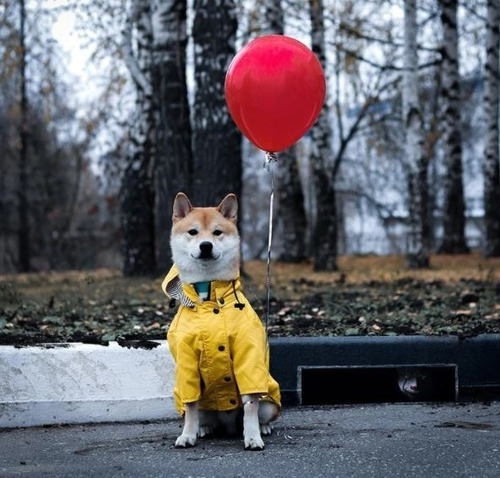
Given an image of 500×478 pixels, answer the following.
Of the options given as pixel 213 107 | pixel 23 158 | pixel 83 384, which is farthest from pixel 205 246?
pixel 23 158

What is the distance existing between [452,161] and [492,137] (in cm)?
127

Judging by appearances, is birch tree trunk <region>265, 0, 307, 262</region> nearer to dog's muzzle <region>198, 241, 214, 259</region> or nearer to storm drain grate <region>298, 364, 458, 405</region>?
storm drain grate <region>298, 364, 458, 405</region>

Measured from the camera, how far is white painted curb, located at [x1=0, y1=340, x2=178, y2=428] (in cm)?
580

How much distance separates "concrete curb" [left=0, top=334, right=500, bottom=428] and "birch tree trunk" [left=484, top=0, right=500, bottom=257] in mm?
13911

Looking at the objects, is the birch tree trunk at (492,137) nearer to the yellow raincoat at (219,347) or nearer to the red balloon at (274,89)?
the red balloon at (274,89)

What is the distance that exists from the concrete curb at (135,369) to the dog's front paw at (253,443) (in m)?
1.23

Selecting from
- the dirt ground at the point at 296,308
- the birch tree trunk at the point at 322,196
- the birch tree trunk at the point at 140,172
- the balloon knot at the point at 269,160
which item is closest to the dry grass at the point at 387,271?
the dirt ground at the point at 296,308

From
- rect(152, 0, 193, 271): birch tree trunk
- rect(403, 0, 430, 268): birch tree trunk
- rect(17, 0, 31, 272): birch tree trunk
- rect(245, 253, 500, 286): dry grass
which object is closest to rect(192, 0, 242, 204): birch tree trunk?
rect(152, 0, 193, 271): birch tree trunk

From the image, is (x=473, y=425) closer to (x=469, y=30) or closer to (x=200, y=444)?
(x=200, y=444)

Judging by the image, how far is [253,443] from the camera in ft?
15.9

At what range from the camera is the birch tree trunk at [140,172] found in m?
15.3

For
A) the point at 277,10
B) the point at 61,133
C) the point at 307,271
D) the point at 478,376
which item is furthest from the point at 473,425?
the point at 61,133

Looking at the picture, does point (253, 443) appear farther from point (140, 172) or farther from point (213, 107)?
point (140, 172)

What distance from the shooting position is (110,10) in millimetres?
18594
